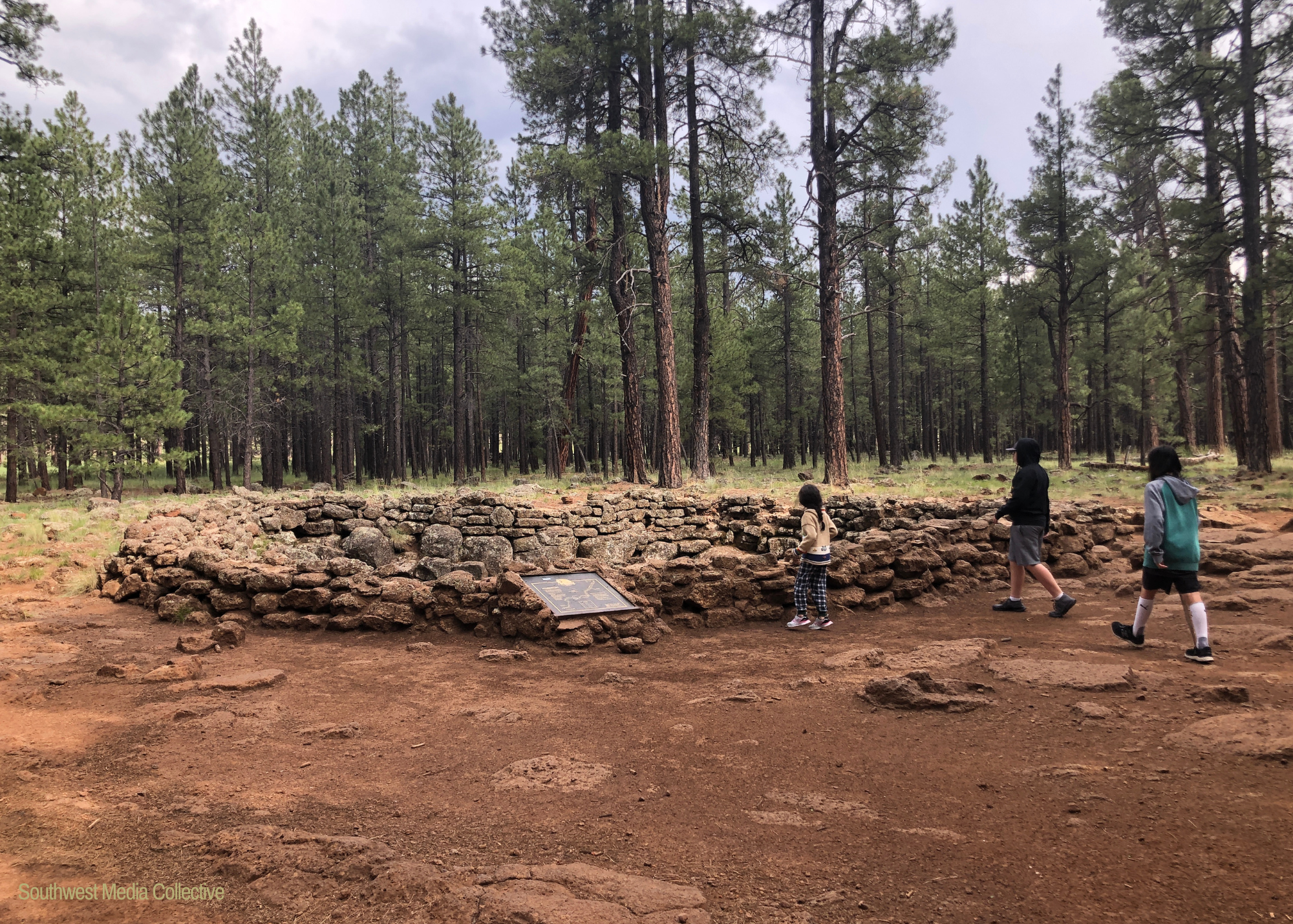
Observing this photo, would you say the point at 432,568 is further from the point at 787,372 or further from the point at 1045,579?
the point at 787,372

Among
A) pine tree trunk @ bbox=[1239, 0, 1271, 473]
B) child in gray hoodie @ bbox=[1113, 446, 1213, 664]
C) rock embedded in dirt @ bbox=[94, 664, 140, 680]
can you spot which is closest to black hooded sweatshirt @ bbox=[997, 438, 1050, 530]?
child in gray hoodie @ bbox=[1113, 446, 1213, 664]

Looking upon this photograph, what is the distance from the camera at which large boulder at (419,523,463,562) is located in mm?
11383

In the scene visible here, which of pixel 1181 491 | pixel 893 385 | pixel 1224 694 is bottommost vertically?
pixel 1224 694

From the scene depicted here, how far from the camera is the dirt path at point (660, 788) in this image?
8.58 ft

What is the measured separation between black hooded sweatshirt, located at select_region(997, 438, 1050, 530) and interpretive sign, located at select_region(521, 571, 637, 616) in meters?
4.47

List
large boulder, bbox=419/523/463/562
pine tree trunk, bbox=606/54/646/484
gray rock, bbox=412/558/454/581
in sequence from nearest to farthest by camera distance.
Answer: gray rock, bbox=412/558/454/581 → large boulder, bbox=419/523/463/562 → pine tree trunk, bbox=606/54/646/484

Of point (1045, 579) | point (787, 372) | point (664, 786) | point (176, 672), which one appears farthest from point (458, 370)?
point (664, 786)

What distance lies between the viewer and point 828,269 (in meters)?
17.1

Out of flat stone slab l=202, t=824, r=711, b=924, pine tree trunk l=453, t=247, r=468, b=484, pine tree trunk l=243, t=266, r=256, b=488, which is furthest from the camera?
pine tree trunk l=453, t=247, r=468, b=484

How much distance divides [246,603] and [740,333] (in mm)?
33615

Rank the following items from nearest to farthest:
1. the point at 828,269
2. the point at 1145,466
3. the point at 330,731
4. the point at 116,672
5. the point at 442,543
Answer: the point at 330,731, the point at 116,672, the point at 442,543, the point at 828,269, the point at 1145,466

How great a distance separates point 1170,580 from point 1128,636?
2.04 feet

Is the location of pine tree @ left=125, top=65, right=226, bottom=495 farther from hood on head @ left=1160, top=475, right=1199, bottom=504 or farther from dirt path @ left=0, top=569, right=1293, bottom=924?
hood on head @ left=1160, top=475, right=1199, bottom=504

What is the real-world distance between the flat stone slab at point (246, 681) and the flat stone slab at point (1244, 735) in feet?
21.7
